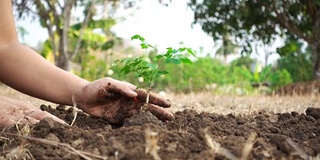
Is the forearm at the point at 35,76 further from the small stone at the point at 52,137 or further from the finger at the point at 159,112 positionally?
the small stone at the point at 52,137

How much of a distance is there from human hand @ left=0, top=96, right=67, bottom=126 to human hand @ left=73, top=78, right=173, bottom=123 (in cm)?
21

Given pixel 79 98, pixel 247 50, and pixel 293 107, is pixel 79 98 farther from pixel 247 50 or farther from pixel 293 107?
pixel 247 50

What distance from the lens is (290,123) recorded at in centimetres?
289

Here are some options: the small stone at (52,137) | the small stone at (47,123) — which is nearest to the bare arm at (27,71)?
the small stone at (47,123)

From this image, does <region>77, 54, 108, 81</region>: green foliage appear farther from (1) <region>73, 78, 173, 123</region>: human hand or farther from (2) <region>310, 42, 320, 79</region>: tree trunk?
(1) <region>73, 78, 173, 123</region>: human hand

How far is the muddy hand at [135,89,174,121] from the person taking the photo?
109 inches

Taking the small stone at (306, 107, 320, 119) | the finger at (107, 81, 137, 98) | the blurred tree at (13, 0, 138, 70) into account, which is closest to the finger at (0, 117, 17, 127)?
the finger at (107, 81, 137, 98)

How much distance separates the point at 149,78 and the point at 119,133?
85cm

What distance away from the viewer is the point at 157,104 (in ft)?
9.21

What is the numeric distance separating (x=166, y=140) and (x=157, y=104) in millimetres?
1030

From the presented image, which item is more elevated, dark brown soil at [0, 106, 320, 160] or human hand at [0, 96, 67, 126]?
human hand at [0, 96, 67, 126]

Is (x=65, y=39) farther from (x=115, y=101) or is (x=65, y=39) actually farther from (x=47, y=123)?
(x=47, y=123)


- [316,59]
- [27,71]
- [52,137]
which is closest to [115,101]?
[27,71]

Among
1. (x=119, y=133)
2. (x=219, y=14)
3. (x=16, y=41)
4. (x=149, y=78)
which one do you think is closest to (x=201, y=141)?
(x=119, y=133)
